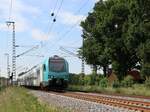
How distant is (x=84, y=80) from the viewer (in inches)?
3300

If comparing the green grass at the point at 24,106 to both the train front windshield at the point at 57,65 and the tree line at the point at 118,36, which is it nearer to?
the train front windshield at the point at 57,65

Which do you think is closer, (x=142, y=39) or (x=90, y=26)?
(x=142, y=39)

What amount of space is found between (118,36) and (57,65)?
30.9 meters

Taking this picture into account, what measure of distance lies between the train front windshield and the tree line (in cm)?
1662

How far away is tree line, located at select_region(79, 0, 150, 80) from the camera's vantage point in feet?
220

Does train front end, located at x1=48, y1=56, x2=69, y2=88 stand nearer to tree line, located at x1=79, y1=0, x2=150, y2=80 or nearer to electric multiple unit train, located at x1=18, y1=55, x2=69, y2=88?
electric multiple unit train, located at x1=18, y1=55, x2=69, y2=88

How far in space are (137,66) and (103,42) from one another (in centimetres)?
656

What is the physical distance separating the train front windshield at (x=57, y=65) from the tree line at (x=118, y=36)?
16.6 m

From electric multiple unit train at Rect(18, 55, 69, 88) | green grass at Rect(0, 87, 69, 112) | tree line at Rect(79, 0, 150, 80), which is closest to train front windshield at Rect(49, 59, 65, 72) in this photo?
electric multiple unit train at Rect(18, 55, 69, 88)

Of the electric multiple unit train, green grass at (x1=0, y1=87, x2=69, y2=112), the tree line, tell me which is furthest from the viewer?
the tree line

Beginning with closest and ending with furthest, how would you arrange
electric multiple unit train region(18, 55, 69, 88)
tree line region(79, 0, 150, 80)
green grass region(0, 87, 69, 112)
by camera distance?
green grass region(0, 87, 69, 112), electric multiple unit train region(18, 55, 69, 88), tree line region(79, 0, 150, 80)

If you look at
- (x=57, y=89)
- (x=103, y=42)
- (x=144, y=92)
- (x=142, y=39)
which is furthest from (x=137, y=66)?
(x=144, y=92)

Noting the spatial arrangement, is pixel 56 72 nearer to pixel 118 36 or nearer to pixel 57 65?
pixel 57 65

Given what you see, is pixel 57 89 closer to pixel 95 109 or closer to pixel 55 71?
pixel 55 71
